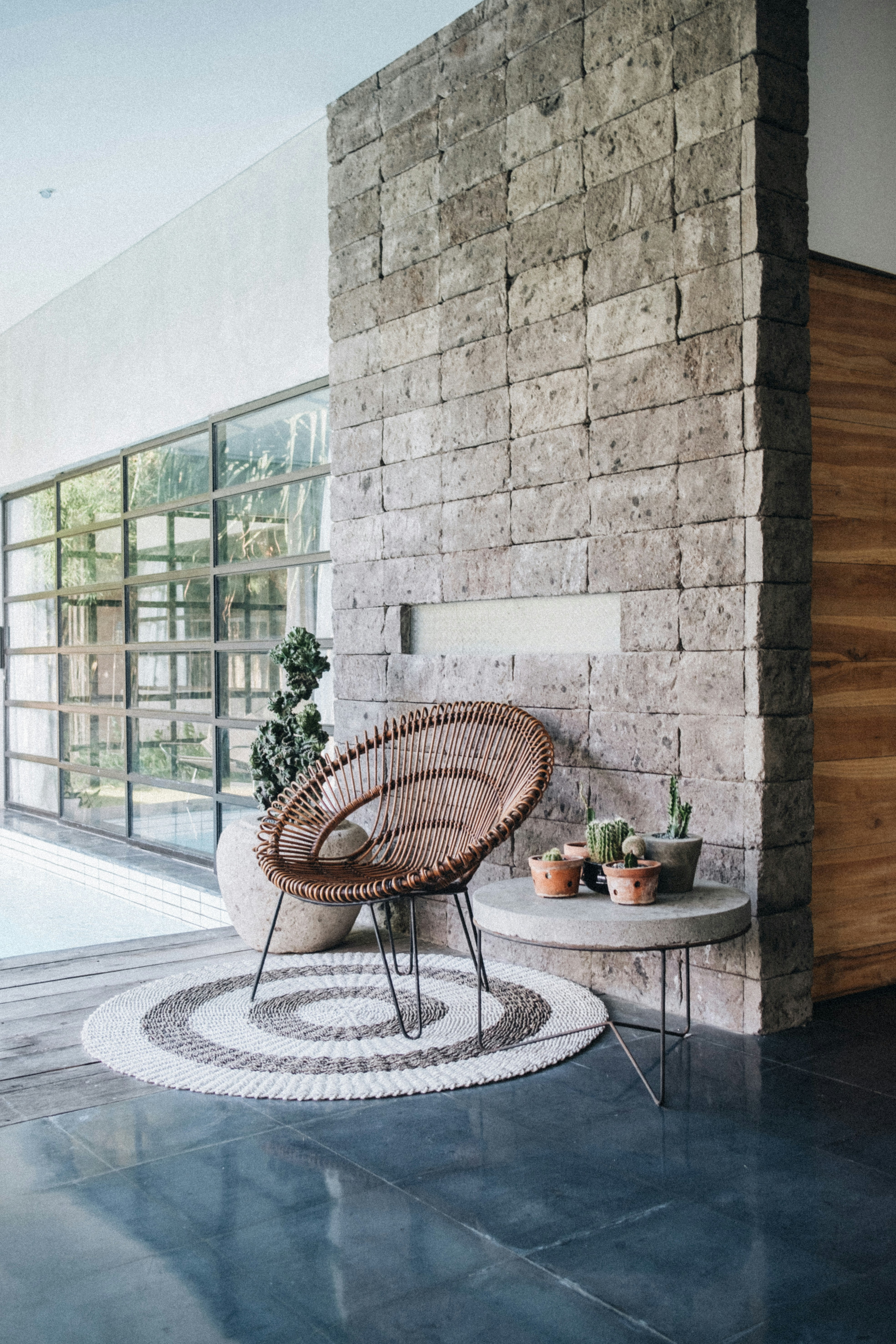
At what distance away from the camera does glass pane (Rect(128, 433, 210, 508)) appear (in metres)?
6.45

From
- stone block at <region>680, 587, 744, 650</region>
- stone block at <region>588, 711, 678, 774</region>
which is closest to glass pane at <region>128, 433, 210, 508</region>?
stone block at <region>588, 711, 678, 774</region>

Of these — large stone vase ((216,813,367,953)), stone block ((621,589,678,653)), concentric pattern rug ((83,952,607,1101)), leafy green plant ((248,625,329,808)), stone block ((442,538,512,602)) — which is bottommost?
concentric pattern rug ((83,952,607,1101))

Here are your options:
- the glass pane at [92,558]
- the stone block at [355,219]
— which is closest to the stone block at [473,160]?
the stone block at [355,219]

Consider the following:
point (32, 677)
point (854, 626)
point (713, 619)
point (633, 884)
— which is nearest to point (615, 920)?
point (633, 884)

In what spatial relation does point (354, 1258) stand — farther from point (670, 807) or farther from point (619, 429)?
point (619, 429)

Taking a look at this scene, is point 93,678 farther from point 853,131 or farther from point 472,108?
point 853,131

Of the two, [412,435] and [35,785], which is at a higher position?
[412,435]

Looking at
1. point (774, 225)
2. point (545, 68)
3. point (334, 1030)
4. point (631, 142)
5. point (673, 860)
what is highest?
point (545, 68)

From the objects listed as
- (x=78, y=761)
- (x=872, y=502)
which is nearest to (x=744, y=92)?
(x=872, y=502)

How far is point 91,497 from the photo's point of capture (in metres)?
7.84

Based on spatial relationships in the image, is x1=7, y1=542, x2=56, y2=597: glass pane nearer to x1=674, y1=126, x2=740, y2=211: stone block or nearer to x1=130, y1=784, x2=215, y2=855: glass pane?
x1=130, y1=784, x2=215, y2=855: glass pane

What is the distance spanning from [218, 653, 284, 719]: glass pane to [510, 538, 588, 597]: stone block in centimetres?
204

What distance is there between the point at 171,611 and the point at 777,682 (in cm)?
437

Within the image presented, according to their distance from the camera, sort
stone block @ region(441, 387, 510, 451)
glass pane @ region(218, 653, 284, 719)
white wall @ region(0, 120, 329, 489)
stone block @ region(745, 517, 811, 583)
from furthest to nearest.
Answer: glass pane @ region(218, 653, 284, 719) → white wall @ region(0, 120, 329, 489) → stone block @ region(441, 387, 510, 451) → stone block @ region(745, 517, 811, 583)
